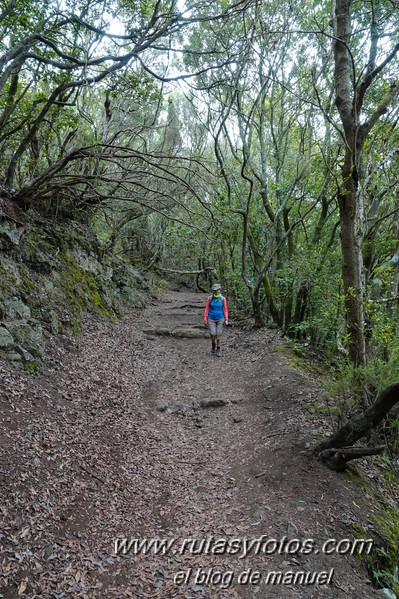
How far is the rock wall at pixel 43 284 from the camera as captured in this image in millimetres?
5766

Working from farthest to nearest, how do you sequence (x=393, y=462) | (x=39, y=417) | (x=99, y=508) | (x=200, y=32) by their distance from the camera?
1. (x=200, y=32)
2. (x=393, y=462)
3. (x=39, y=417)
4. (x=99, y=508)

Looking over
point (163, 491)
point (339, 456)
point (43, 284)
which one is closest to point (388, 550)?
point (339, 456)

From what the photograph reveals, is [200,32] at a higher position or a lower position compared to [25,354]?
higher

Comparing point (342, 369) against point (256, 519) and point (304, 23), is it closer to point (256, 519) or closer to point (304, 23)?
point (256, 519)

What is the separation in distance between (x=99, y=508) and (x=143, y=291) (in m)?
15.0

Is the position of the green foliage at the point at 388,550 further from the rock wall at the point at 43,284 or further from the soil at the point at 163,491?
the rock wall at the point at 43,284

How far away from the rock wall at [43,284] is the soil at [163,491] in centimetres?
57

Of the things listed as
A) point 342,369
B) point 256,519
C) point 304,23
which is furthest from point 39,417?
point 304,23

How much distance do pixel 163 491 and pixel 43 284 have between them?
18.0 feet

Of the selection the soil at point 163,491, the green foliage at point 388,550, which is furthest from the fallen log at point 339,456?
the green foliage at point 388,550

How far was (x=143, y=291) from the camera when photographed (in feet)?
60.5

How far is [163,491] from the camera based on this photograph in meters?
4.45

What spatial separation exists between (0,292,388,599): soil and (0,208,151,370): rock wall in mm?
568

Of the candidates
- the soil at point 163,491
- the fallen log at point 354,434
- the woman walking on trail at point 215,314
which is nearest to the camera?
the soil at point 163,491
